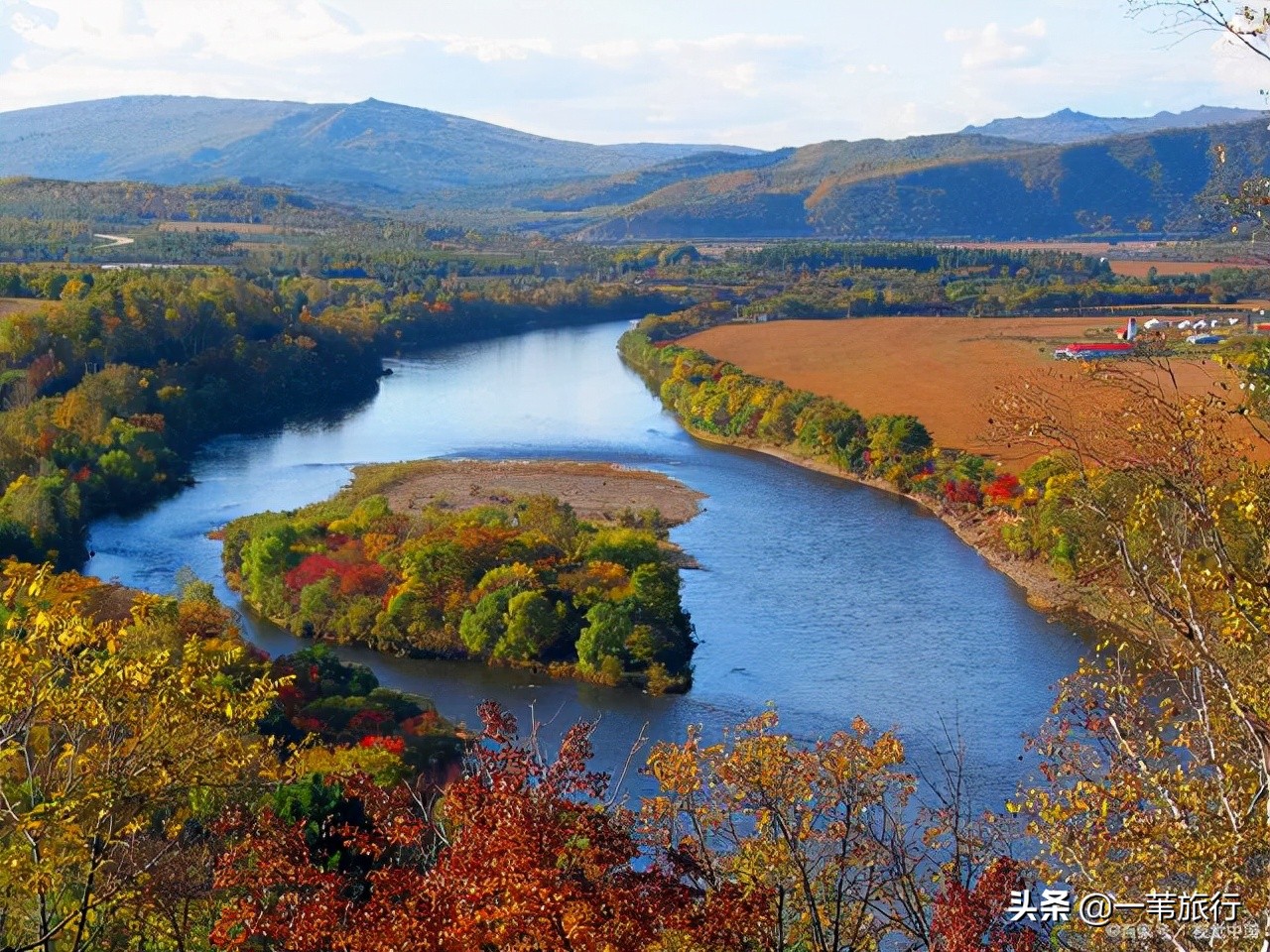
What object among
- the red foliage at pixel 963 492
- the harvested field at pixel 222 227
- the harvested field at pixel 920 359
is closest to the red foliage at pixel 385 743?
the red foliage at pixel 963 492

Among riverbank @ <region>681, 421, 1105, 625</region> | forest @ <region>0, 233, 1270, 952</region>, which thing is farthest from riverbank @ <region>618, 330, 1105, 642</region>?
forest @ <region>0, 233, 1270, 952</region>

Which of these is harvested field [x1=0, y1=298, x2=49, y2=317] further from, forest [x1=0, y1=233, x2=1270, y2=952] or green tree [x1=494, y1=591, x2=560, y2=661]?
green tree [x1=494, y1=591, x2=560, y2=661]

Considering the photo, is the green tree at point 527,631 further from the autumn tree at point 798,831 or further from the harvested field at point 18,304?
the harvested field at point 18,304

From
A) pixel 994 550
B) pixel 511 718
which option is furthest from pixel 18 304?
pixel 511 718

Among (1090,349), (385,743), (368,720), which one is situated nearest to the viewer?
(385,743)

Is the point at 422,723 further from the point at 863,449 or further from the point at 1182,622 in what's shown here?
the point at 863,449

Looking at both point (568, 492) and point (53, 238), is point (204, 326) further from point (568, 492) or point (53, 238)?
point (53, 238)

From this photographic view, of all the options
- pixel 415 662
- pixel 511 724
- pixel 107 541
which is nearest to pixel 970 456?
pixel 415 662
